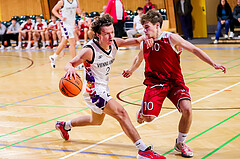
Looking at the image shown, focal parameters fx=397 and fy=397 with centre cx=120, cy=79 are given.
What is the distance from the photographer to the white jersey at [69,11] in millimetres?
9898

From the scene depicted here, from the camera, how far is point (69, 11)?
9953mm

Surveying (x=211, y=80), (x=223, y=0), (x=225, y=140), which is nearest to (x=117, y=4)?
(x=223, y=0)

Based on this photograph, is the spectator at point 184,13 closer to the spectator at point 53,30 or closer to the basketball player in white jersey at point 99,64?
the spectator at point 53,30

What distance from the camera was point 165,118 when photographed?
501cm

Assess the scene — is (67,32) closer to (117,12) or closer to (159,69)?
(117,12)

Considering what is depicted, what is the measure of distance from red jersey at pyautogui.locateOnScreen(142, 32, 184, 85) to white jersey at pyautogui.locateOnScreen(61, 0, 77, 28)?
20.2ft

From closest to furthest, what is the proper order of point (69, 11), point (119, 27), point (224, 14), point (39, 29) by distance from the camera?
point (69, 11) < point (119, 27) < point (224, 14) < point (39, 29)

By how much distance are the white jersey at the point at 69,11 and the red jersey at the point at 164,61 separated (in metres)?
6.15

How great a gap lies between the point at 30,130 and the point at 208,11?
16563 millimetres

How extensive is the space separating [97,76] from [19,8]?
21945 mm

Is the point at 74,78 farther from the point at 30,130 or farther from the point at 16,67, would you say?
the point at 16,67

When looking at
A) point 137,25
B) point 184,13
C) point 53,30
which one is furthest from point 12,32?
point 184,13

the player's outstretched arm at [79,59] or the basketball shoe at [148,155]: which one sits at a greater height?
the player's outstretched arm at [79,59]

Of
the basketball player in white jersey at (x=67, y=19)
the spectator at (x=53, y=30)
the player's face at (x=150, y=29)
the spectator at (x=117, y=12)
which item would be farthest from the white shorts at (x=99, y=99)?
the spectator at (x=53, y=30)
